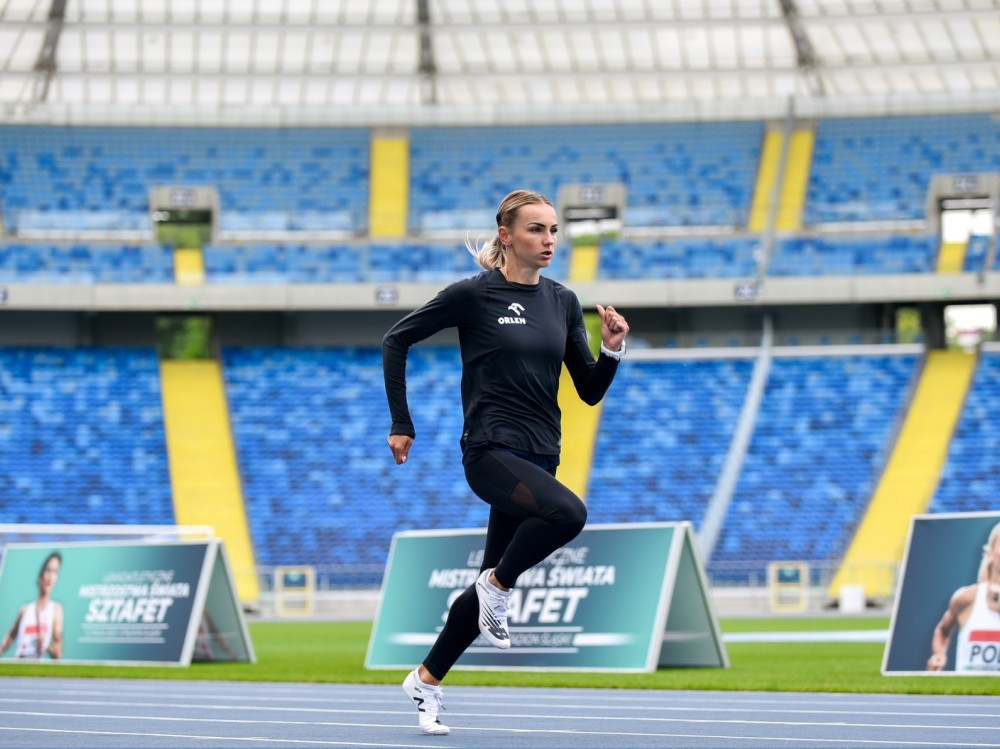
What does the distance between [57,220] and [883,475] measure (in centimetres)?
2211

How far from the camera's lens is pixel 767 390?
117 ft

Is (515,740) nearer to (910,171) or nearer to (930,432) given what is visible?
(930,432)

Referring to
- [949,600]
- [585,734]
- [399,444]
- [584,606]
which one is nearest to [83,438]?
[584,606]

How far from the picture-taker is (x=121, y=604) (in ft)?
44.1

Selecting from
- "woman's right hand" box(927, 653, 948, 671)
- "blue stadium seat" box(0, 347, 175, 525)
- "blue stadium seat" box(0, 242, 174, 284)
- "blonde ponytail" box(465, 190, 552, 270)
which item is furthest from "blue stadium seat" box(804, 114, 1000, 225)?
"blonde ponytail" box(465, 190, 552, 270)

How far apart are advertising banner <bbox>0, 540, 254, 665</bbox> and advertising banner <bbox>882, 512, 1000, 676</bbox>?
19.5 feet

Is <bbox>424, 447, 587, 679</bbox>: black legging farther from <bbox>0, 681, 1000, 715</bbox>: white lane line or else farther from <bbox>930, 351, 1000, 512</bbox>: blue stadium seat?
<bbox>930, 351, 1000, 512</bbox>: blue stadium seat

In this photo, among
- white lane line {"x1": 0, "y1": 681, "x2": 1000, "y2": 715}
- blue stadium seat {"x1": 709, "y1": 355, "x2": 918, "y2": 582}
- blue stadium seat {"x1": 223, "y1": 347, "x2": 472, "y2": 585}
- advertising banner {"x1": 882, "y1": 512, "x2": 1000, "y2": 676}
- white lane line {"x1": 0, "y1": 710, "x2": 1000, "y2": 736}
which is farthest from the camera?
blue stadium seat {"x1": 223, "y1": 347, "x2": 472, "y2": 585}

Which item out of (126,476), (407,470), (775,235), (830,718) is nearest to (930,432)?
(775,235)

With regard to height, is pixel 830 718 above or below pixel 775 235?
below

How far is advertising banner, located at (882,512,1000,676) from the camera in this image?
962cm

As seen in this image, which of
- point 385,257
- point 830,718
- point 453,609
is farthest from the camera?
point 385,257

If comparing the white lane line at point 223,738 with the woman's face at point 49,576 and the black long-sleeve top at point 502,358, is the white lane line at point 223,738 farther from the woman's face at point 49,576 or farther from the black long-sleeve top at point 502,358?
the woman's face at point 49,576

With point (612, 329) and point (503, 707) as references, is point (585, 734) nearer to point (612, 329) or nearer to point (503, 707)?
point (612, 329)
